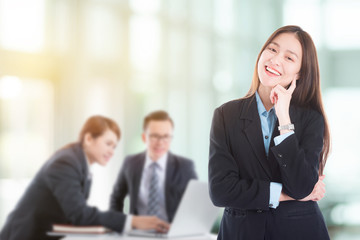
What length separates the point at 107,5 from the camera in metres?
5.77

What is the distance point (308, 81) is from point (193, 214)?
1.28 meters

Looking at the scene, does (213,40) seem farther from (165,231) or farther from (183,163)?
(165,231)

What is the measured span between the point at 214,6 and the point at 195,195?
4661 millimetres

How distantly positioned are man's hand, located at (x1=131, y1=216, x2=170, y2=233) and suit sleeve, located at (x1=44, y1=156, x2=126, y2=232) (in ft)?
0.26

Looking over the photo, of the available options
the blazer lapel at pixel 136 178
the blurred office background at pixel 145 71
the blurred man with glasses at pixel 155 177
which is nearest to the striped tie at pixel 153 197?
the blurred man with glasses at pixel 155 177

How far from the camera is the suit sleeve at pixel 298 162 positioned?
1349mm

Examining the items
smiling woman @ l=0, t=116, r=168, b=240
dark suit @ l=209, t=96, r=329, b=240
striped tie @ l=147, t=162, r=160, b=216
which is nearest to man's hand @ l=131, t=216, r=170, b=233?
smiling woman @ l=0, t=116, r=168, b=240

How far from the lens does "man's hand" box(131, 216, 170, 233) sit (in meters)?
2.81

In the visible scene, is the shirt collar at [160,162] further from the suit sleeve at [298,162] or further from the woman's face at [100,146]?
the suit sleeve at [298,162]

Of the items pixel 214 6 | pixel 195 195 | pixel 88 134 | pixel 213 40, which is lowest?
pixel 195 195

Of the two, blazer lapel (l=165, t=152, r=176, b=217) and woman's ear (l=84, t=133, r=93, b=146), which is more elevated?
woman's ear (l=84, t=133, r=93, b=146)

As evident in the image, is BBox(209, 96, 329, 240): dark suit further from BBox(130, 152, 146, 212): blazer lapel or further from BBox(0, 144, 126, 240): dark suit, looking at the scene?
BBox(130, 152, 146, 212): blazer lapel

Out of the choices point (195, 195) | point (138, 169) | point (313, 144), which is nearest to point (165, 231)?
point (195, 195)

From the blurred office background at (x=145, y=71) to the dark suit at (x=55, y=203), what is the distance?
82.9 inches
